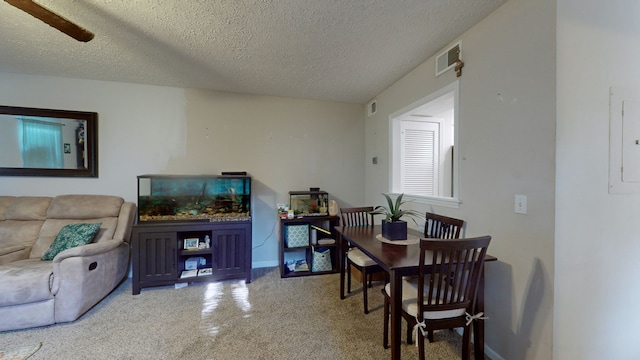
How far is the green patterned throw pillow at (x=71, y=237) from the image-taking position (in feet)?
7.79

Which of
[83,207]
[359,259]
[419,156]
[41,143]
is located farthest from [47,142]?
[419,156]

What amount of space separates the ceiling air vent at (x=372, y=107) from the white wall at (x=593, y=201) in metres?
2.17

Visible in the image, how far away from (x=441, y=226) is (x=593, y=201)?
0.92 metres

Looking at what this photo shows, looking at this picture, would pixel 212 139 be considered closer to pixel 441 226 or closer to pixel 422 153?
pixel 422 153

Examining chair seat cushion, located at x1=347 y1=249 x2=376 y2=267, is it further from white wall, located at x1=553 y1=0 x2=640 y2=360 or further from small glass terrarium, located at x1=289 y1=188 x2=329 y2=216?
white wall, located at x1=553 y1=0 x2=640 y2=360

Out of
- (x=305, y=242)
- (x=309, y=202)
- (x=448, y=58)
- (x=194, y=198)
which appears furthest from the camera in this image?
(x=309, y=202)

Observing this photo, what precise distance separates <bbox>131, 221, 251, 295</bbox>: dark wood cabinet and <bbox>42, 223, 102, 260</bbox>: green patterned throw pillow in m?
0.40

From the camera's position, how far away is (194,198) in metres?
2.94

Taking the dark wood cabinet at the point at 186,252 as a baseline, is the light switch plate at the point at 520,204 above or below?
above

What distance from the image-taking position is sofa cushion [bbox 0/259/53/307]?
1.87m

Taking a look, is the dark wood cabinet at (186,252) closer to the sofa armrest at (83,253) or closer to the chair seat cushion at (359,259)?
the sofa armrest at (83,253)

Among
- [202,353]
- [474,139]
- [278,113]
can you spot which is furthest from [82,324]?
[474,139]

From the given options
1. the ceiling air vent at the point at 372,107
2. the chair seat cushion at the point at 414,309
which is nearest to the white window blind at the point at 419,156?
the ceiling air vent at the point at 372,107

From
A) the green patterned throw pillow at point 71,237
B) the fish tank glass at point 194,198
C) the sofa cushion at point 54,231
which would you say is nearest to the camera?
the green patterned throw pillow at point 71,237
